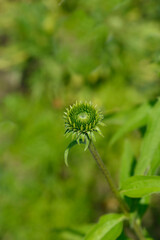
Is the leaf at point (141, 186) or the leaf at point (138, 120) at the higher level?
the leaf at point (138, 120)

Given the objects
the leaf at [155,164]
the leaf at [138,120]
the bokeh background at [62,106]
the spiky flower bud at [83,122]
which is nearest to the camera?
the spiky flower bud at [83,122]

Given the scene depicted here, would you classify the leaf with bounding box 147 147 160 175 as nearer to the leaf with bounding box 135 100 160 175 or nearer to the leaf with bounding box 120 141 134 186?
the leaf with bounding box 135 100 160 175

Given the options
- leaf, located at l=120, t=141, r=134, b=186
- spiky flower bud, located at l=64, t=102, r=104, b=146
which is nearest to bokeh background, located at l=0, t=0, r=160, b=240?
leaf, located at l=120, t=141, r=134, b=186

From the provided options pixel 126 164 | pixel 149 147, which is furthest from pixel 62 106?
pixel 149 147

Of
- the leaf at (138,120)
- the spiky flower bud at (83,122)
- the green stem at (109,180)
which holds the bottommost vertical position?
the green stem at (109,180)

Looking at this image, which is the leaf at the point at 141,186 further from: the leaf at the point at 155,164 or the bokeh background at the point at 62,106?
the bokeh background at the point at 62,106

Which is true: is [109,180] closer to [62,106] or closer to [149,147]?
[149,147]

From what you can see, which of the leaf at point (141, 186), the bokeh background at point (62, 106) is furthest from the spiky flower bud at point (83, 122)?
the bokeh background at point (62, 106)
